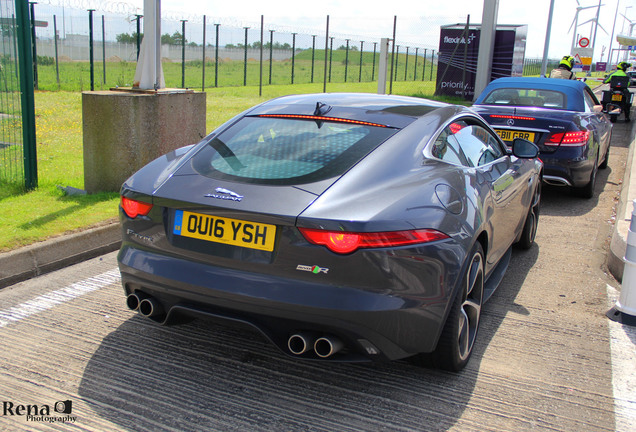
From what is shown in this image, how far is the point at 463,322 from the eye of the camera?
134 inches

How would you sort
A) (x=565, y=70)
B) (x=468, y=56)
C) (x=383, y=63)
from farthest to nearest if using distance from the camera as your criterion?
(x=468, y=56) < (x=383, y=63) < (x=565, y=70)

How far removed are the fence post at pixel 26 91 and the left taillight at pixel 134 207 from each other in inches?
161

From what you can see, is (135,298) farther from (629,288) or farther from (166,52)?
(166,52)

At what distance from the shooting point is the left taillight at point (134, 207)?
3227mm

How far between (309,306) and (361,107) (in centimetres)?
148

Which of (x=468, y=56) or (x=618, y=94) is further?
(x=468, y=56)

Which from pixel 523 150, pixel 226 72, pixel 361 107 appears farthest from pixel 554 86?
pixel 226 72

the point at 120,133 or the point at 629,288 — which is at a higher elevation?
the point at 120,133

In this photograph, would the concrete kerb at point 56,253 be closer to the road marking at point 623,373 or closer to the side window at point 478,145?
the side window at point 478,145

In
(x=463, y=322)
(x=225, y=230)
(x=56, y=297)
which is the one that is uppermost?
(x=225, y=230)

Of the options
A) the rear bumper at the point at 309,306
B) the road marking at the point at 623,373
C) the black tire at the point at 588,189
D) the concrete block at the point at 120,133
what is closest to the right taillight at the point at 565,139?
the black tire at the point at 588,189

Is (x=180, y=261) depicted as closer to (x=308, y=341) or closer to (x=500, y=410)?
(x=308, y=341)

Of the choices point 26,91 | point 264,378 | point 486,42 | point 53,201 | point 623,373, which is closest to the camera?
point 264,378

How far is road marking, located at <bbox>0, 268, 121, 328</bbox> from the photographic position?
4035 mm
